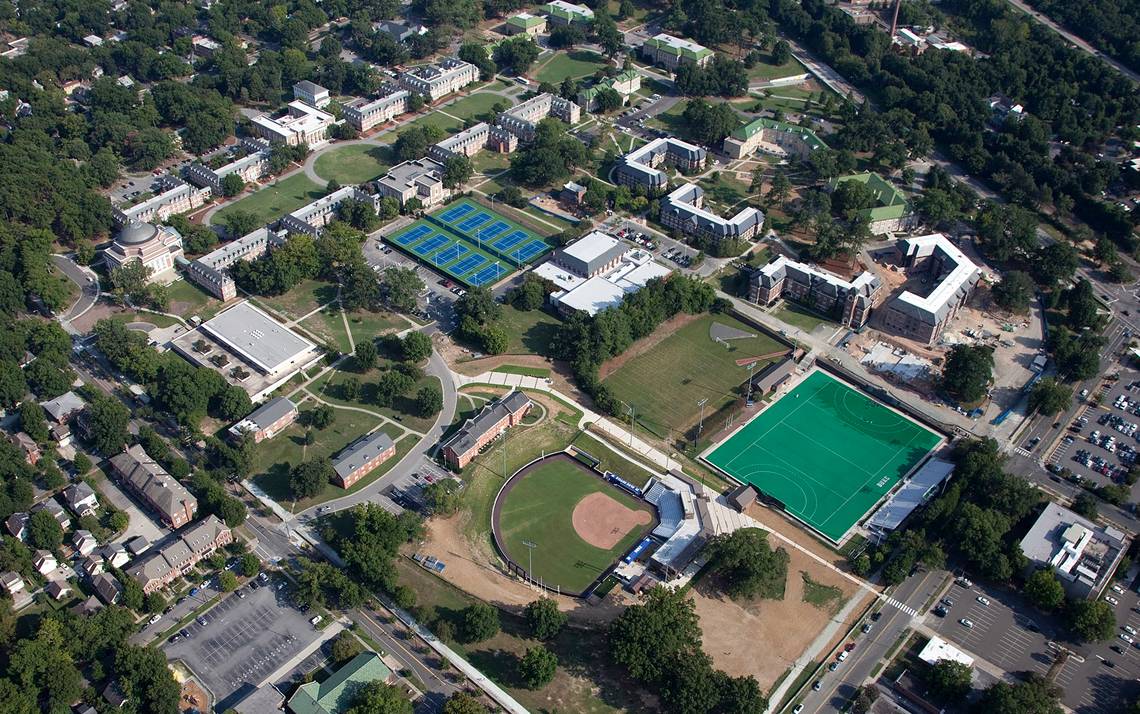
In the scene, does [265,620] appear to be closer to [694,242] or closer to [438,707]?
[438,707]

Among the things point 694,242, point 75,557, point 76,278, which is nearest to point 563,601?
point 75,557

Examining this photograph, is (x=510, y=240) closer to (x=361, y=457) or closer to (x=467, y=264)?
(x=467, y=264)

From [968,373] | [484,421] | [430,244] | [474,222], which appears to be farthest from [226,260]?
[968,373]

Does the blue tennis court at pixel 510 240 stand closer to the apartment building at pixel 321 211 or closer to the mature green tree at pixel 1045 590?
the apartment building at pixel 321 211

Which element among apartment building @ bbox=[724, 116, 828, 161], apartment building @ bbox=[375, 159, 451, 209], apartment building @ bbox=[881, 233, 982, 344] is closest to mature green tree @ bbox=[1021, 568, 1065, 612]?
apartment building @ bbox=[881, 233, 982, 344]

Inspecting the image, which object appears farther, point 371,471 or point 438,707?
point 371,471

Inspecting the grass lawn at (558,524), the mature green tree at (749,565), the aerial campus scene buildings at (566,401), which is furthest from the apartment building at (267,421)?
the mature green tree at (749,565)
